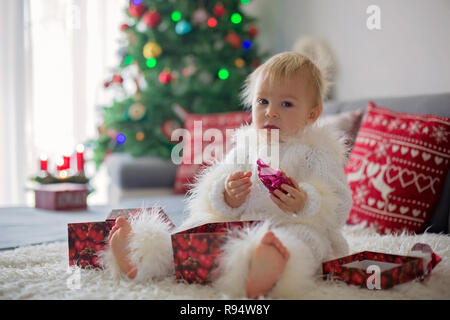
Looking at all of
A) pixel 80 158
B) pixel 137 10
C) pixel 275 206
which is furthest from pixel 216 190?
pixel 137 10

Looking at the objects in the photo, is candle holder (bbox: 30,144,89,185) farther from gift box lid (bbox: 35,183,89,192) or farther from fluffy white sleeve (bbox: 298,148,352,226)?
fluffy white sleeve (bbox: 298,148,352,226)

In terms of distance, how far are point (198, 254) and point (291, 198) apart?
26 centimetres

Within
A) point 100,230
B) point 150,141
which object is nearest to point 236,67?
point 150,141

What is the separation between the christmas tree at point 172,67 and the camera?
2801mm

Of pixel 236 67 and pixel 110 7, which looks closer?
pixel 236 67

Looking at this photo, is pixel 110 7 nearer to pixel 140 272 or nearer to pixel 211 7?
pixel 211 7

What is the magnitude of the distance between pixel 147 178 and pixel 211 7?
4.04ft

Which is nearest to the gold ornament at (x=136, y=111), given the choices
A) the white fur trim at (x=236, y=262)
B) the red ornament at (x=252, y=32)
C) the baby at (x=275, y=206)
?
the red ornament at (x=252, y=32)

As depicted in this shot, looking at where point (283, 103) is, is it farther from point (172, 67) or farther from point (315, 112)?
point (172, 67)

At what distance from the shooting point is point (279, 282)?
0.86m

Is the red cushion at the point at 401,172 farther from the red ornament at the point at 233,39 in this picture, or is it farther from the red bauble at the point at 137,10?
the red bauble at the point at 137,10

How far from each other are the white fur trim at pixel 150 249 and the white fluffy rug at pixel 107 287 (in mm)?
27

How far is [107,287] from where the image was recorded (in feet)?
3.02

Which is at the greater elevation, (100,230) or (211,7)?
(211,7)
